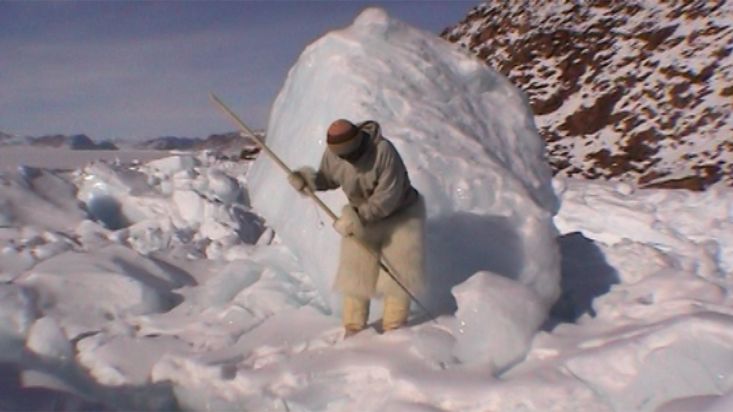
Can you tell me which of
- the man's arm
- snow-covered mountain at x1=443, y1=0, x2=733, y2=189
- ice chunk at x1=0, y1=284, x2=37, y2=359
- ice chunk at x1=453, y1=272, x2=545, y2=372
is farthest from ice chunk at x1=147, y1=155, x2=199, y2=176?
snow-covered mountain at x1=443, y1=0, x2=733, y2=189

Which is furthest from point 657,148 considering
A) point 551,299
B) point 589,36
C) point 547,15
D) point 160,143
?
point 160,143

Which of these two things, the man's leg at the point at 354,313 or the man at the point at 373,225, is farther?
the man's leg at the point at 354,313

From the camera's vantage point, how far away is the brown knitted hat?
330 cm

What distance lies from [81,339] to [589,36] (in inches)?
611

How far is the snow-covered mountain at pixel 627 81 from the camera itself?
42.3 feet

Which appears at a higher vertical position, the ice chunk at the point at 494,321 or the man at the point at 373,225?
the man at the point at 373,225

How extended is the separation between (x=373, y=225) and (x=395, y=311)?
1.29 feet

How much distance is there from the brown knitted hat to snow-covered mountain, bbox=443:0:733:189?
806 cm

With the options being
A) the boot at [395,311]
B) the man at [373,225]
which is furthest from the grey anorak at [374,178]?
the boot at [395,311]

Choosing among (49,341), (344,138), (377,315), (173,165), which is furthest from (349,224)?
(173,165)

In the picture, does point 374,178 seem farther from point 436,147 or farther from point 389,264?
point 436,147

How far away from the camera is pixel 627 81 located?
15.7m

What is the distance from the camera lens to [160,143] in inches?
3620

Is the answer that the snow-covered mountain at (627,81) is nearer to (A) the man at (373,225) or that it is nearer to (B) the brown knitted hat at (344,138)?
(A) the man at (373,225)
